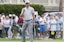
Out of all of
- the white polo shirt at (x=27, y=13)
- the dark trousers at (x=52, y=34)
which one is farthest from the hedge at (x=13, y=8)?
the white polo shirt at (x=27, y=13)

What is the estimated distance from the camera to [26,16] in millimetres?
16531

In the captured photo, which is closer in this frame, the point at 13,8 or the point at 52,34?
the point at 52,34

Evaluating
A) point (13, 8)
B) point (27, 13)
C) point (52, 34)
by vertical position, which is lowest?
point (52, 34)

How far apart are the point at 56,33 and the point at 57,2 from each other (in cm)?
1736

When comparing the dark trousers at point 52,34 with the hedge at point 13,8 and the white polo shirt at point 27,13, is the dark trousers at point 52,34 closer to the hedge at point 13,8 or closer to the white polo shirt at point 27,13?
the white polo shirt at point 27,13

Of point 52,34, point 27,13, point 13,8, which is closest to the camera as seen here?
point 27,13

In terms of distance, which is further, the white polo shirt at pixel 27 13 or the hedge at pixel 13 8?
the hedge at pixel 13 8

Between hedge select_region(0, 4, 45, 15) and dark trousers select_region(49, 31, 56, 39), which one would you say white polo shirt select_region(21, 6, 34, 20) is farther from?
hedge select_region(0, 4, 45, 15)

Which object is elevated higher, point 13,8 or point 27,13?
point 27,13

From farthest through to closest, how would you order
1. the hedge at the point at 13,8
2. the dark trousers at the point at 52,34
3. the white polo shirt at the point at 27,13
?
1. the hedge at the point at 13,8
2. the dark trousers at the point at 52,34
3. the white polo shirt at the point at 27,13

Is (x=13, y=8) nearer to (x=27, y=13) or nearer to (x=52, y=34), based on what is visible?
(x=52, y=34)

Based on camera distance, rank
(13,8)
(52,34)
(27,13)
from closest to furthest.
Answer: (27,13) → (52,34) → (13,8)

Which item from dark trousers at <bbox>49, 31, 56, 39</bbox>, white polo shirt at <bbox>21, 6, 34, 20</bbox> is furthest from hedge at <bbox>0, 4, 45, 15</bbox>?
white polo shirt at <bbox>21, 6, 34, 20</bbox>

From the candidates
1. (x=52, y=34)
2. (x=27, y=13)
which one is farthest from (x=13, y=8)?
(x=27, y=13)
